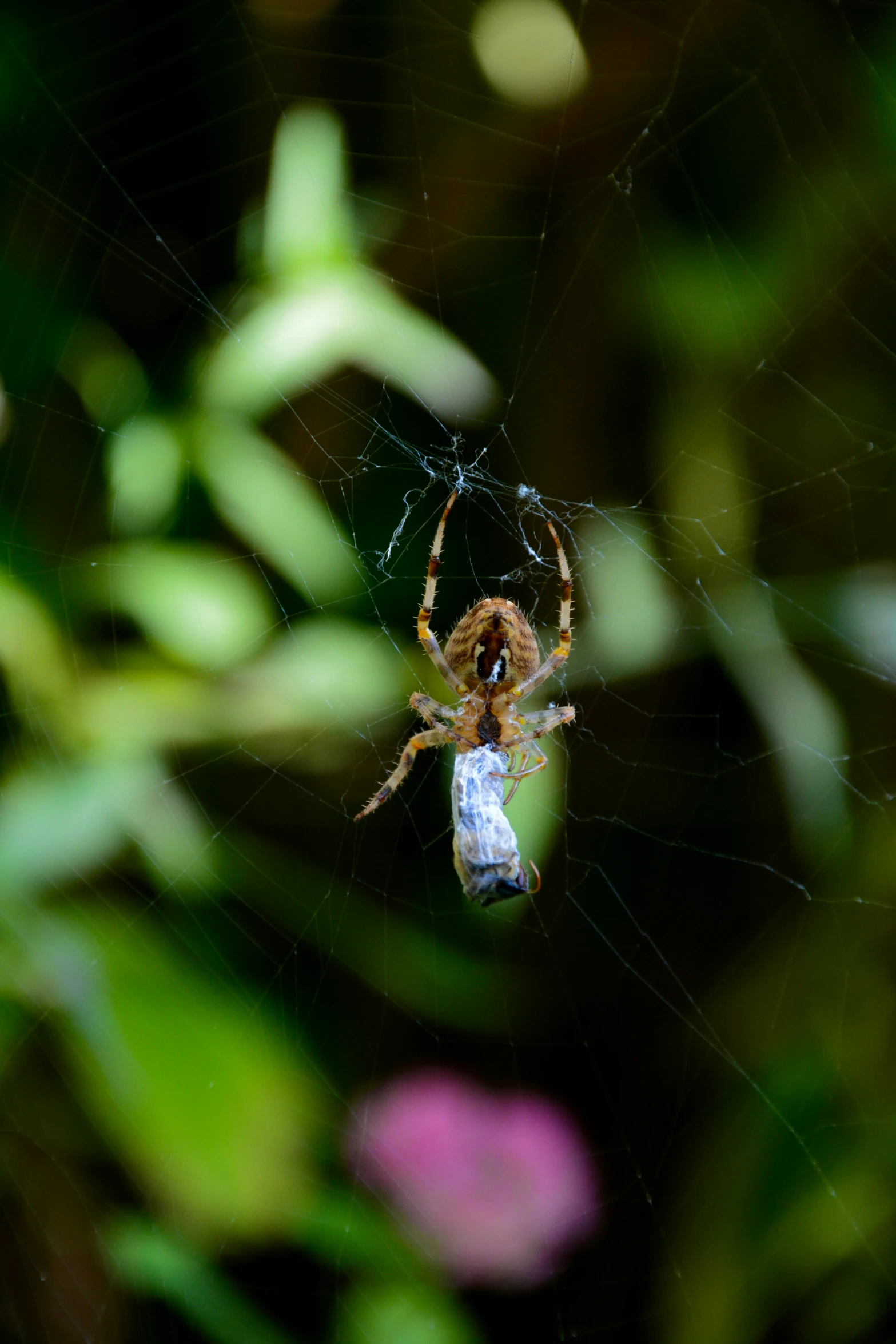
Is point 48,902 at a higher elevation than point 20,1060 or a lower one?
higher

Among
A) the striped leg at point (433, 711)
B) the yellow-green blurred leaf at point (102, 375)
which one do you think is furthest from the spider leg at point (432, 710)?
the yellow-green blurred leaf at point (102, 375)

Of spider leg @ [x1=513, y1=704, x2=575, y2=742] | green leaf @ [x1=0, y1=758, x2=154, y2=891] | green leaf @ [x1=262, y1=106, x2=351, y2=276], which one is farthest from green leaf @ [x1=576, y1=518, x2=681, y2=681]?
green leaf @ [x1=0, y1=758, x2=154, y2=891]

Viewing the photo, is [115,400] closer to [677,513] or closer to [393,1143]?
[677,513]

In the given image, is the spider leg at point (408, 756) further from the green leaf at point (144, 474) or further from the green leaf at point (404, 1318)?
the green leaf at point (404, 1318)

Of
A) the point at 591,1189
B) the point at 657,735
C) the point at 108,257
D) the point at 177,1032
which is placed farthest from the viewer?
the point at 657,735

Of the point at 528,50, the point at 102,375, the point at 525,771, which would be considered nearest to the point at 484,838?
the point at 525,771

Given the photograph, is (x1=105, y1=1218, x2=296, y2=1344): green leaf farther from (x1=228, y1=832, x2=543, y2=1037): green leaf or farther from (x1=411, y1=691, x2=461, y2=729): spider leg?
(x1=411, y1=691, x2=461, y2=729): spider leg

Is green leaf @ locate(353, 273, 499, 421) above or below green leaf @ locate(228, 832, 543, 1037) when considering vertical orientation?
above

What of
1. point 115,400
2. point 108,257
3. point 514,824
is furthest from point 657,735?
point 108,257
